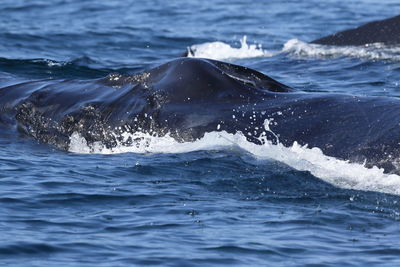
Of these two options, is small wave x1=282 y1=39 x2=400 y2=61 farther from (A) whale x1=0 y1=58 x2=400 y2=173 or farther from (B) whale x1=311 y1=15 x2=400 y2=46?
(A) whale x1=0 y1=58 x2=400 y2=173

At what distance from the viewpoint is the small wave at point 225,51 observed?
20.1 meters

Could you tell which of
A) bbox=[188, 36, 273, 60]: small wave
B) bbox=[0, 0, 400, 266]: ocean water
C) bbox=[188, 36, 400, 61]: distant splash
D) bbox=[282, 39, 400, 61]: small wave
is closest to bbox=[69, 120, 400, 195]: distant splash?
bbox=[0, 0, 400, 266]: ocean water

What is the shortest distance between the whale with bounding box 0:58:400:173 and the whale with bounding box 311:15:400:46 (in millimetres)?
7564

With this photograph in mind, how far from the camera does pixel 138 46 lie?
2178 centimetres

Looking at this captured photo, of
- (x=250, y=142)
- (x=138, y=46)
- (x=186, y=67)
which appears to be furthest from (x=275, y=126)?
(x=138, y=46)

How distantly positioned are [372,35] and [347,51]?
51 cm

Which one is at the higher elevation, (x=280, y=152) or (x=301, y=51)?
(x=301, y=51)

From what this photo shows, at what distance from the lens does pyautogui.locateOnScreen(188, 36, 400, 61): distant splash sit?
58.7ft

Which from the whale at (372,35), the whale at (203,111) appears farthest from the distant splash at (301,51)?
the whale at (203,111)

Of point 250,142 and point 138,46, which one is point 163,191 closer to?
point 250,142

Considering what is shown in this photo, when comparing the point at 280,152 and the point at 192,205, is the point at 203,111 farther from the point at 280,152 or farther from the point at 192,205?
the point at 192,205

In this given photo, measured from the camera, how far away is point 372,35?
18.4 m

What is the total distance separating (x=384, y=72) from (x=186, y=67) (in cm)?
659

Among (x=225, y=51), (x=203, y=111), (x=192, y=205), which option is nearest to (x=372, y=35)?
(x=225, y=51)
